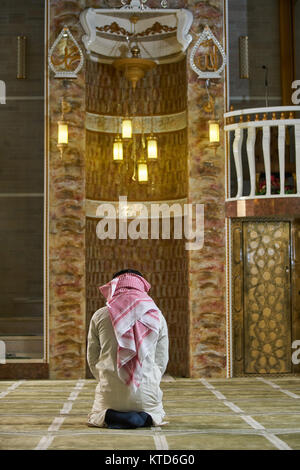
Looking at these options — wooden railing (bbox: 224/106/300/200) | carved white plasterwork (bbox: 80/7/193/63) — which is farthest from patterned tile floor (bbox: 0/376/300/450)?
carved white plasterwork (bbox: 80/7/193/63)

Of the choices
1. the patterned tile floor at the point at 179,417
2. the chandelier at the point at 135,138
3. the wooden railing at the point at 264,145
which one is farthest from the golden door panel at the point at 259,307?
the chandelier at the point at 135,138

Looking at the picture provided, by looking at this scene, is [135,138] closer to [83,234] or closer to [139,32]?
[139,32]

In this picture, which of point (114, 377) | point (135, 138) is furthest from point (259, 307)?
point (114, 377)

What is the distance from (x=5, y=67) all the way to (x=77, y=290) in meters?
3.85

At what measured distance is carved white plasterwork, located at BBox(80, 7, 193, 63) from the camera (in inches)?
364

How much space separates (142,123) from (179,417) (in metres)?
4.97

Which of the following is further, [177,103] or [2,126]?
[2,126]

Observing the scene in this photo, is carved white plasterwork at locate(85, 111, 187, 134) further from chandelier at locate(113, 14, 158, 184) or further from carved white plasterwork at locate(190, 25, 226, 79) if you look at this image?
carved white plasterwork at locate(190, 25, 226, 79)

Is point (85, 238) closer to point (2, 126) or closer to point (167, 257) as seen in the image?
point (167, 257)

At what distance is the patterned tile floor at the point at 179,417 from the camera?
16.0 feet

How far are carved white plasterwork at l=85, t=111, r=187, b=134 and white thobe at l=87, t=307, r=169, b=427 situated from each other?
4637mm

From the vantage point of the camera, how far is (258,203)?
29.4 ft

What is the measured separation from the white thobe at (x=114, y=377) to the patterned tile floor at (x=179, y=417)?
0.58 feet
